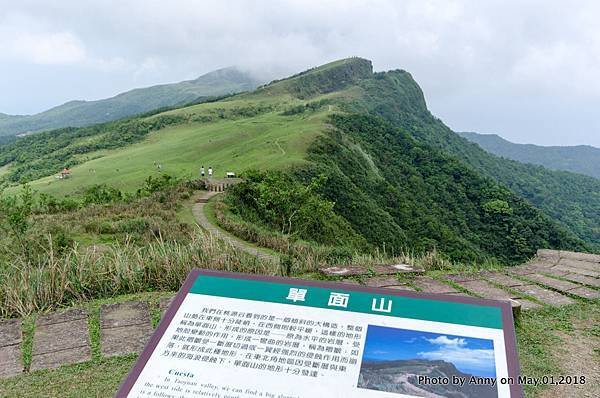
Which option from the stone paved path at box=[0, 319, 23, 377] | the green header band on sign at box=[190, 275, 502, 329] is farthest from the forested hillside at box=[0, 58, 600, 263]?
the green header band on sign at box=[190, 275, 502, 329]

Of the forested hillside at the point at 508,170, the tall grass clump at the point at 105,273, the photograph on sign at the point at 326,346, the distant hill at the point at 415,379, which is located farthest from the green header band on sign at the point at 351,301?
the forested hillside at the point at 508,170

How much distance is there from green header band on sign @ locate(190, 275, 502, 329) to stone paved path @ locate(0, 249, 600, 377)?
4.34 ft

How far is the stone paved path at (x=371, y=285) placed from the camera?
143 inches

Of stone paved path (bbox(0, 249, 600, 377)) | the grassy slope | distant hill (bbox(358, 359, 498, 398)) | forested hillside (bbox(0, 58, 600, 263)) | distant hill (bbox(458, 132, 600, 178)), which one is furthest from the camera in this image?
distant hill (bbox(458, 132, 600, 178))

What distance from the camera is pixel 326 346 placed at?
7.82 ft

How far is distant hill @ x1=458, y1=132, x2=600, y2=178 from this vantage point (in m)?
144

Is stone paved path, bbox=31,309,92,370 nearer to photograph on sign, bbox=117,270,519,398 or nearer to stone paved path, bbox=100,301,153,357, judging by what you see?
stone paved path, bbox=100,301,153,357

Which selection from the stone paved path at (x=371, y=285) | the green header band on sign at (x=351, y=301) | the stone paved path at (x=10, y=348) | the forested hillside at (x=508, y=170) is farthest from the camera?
the forested hillside at (x=508, y=170)

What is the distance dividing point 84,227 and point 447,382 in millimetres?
11816

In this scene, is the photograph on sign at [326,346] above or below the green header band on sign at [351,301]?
below

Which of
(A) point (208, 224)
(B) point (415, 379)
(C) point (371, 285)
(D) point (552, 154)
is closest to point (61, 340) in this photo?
(B) point (415, 379)

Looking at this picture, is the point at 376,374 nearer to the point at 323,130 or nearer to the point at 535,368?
the point at 535,368

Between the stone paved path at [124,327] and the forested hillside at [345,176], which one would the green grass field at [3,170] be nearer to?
the forested hillside at [345,176]

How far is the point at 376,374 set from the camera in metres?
2.23
